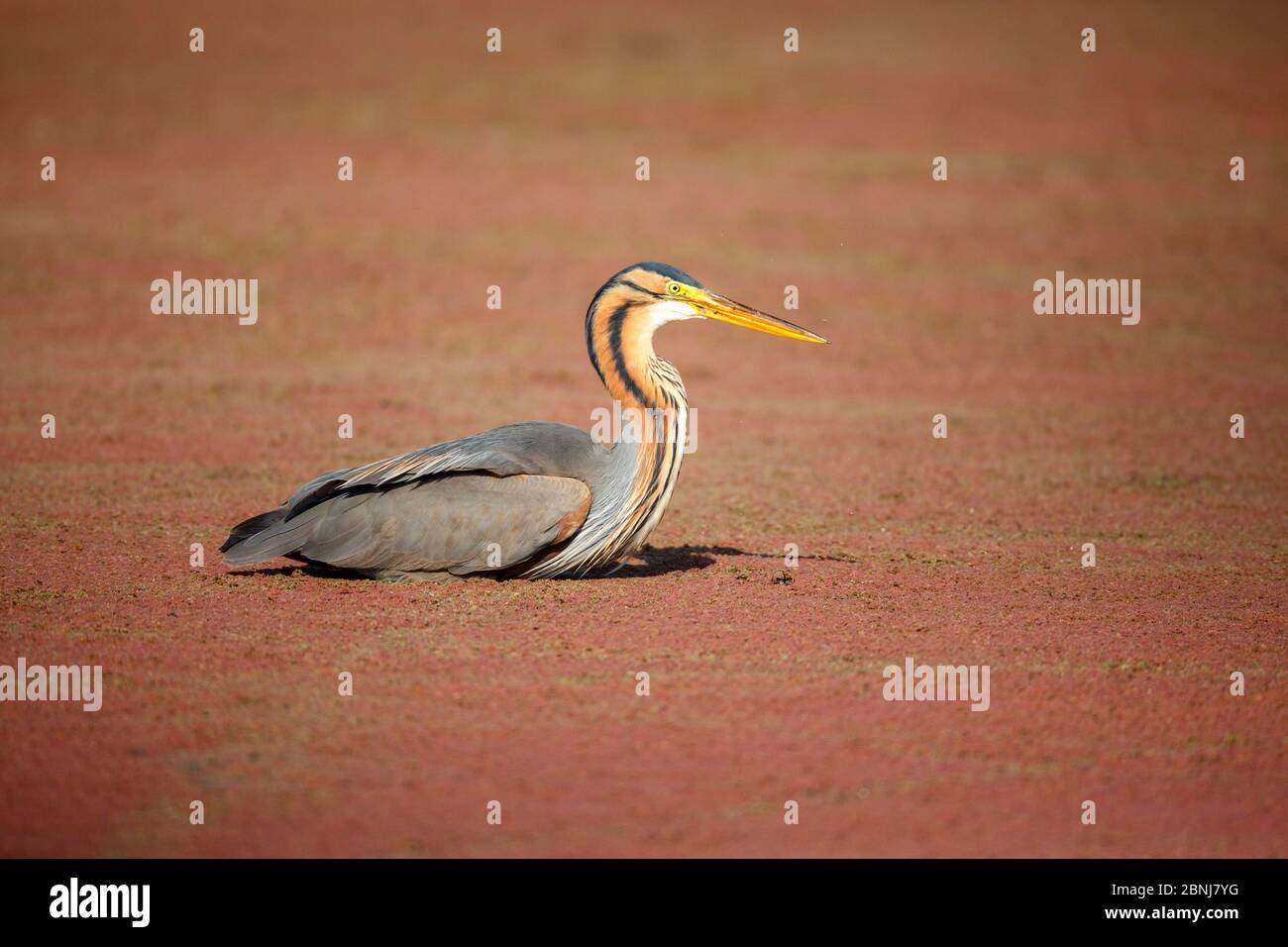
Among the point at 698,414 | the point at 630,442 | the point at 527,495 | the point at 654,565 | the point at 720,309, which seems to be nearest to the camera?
the point at 527,495

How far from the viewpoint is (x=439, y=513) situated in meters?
9.20

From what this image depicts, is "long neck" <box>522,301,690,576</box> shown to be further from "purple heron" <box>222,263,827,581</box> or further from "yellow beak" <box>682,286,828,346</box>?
"yellow beak" <box>682,286,828,346</box>

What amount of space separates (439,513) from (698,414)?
6921 millimetres

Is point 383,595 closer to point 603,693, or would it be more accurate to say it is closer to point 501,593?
point 501,593

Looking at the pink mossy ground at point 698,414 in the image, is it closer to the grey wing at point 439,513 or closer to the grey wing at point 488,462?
the grey wing at point 439,513

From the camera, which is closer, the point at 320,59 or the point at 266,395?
the point at 266,395

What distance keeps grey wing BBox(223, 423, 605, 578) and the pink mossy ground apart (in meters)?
0.28

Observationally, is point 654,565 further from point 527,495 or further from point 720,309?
point 720,309

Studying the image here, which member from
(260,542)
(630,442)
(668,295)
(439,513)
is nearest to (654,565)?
(630,442)

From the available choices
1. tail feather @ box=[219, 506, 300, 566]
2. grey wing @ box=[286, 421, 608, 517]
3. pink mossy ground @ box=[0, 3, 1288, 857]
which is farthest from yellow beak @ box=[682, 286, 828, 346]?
A: tail feather @ box=[219, 506, 300, 566]

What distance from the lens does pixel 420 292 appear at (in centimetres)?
2070

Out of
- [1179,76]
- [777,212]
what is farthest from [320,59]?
[1179,76]

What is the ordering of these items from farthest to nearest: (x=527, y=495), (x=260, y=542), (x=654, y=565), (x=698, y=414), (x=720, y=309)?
(x=698, y=414) < (x=654, y=565) < (x=720, y=309) < (x=260, y=542) < (x=527, y=495)
